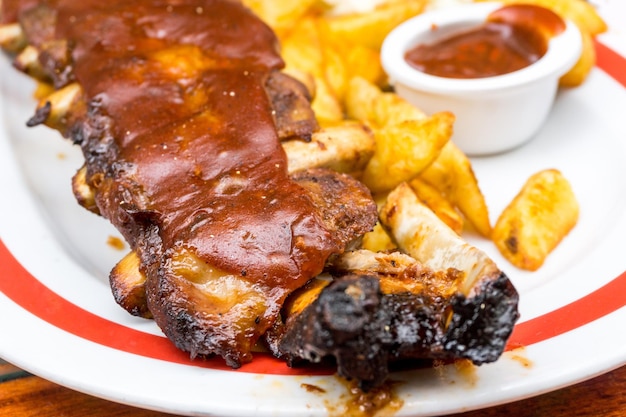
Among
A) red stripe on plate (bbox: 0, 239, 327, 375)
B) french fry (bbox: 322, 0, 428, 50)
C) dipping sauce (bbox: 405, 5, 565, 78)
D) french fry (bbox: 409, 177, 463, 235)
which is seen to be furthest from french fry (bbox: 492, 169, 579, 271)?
french fry (bbox: 322, 0, 428, 50)

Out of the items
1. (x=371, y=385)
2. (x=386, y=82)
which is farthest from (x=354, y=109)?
(x=371, y=385)

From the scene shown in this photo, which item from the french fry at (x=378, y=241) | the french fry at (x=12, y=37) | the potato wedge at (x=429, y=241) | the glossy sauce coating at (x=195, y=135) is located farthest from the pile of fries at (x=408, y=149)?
the french fry at (x=12, y=37)

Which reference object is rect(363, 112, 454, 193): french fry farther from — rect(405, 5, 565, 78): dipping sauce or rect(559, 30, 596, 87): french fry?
rect(559, 30, 596, 87): french fry

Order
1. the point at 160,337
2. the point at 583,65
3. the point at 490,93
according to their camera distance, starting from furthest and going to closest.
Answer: the point at 583,65, the point at 490,93, the point at 160,337

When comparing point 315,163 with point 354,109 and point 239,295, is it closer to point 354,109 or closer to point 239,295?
point 239,295

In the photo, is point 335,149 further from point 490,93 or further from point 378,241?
point 490,93

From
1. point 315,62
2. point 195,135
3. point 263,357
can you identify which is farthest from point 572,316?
point 315,62
